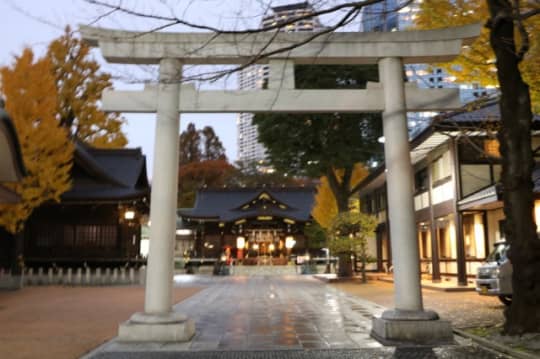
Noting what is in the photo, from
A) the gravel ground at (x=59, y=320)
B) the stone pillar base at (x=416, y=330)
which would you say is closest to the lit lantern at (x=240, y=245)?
the gravel ground at (x=59, y=320)

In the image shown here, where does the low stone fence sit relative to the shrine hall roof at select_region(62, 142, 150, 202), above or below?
below

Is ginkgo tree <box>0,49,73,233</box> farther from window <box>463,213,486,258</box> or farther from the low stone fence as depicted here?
window <box>463,213,486,258</box>

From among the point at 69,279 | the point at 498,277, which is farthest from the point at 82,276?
the point at 498,277

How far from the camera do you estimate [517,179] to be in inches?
287

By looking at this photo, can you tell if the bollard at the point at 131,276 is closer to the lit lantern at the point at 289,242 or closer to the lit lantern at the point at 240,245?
the lit lantern at the point at 240,245

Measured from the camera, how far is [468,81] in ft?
36.1

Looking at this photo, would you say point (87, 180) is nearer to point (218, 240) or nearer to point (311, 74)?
point (311, 74)

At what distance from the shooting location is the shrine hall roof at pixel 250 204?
40469 mm

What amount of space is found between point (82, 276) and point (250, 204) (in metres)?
21.7

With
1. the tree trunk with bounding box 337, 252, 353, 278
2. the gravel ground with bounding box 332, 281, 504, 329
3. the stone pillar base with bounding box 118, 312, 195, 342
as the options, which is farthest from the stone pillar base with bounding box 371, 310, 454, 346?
the tree trunk with bounding box 337, 252, 353, 278

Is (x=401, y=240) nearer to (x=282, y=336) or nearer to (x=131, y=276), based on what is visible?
(x=282, y=336)

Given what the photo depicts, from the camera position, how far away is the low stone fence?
70.8 ft

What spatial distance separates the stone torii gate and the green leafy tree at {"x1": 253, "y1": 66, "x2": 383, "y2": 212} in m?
13.9

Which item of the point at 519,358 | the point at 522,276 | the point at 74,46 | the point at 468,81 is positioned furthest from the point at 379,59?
the point at 74,46
